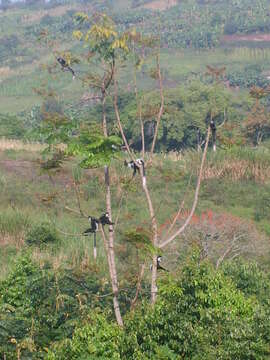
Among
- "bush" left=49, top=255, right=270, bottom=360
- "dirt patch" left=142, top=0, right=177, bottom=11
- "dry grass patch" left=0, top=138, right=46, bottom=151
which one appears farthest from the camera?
"dirt patch" left=142, top=0, right=177, bottom=11

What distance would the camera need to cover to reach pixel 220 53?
1930 inches

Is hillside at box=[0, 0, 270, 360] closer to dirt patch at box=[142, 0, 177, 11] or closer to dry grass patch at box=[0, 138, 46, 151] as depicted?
dry grass patch at box=[0, 138, 46, 151]

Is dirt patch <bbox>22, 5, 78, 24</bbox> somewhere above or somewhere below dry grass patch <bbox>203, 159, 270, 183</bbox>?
below

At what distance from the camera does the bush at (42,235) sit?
13.0 metres

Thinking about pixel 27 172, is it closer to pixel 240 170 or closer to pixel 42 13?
pixel 240 170

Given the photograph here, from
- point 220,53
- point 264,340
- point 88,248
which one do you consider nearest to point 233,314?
point 264,340

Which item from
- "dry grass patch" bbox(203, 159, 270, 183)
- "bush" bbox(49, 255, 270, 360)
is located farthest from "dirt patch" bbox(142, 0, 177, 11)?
"bush" bbox(49, 255, 270, 360)

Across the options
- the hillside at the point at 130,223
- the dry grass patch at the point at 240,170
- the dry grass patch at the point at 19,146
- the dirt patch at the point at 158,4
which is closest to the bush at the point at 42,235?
the hillside at the point at 130,223

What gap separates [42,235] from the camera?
1302cm

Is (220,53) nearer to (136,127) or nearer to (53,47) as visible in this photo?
(136,127)

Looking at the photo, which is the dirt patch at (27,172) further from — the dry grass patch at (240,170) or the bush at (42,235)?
the bush at (42,235)

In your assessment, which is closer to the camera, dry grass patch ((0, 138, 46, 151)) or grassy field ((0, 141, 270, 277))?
grassy field ((0, 141, 270, 277))

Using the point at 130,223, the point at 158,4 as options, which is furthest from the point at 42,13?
the point at 130,223

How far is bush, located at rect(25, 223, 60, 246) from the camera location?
13.0 m
